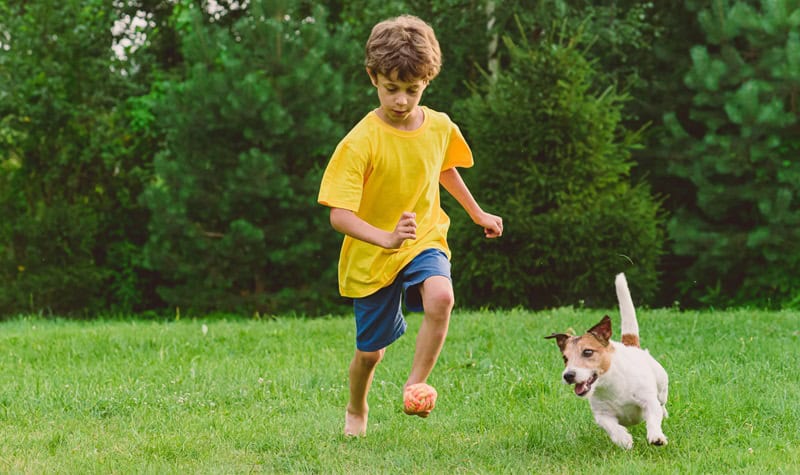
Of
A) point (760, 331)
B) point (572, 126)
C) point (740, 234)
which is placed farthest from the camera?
point (740, 234)

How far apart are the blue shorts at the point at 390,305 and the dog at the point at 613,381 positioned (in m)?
0.66

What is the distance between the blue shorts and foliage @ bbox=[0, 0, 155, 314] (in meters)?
12.1

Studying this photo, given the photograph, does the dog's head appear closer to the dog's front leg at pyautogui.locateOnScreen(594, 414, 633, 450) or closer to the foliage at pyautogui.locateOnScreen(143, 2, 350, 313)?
the dog's front leg at pyautogui.locateOnScreen(594, 414, 633, 450)

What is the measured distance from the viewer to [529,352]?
710 centimetres

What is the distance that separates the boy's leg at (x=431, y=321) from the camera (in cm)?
413

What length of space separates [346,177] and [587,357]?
1321 millimetres

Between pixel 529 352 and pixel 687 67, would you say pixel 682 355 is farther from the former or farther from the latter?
pixel 687 67

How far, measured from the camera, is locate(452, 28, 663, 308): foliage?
38.8 feet

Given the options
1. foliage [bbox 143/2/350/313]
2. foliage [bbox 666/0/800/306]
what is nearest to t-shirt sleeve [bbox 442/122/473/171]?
foliage [bbox 666/0/800/306]

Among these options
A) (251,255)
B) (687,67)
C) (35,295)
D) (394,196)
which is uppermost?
(687,67)

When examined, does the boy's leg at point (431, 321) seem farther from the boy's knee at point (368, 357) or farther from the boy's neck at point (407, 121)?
the boy's neck at point (407, 121)

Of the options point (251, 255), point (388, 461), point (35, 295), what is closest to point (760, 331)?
point (388, 461)

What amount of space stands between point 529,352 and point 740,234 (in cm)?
779

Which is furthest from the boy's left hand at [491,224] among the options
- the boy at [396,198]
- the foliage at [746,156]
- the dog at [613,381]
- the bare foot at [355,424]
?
the foliage at [746,156]
